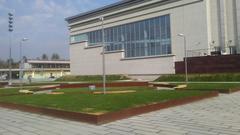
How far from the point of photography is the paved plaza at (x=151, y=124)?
9.30 meters

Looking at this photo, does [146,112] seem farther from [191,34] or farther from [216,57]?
[191,34]

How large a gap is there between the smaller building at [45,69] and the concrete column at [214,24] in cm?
6515

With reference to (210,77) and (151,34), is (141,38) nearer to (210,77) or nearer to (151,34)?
(151,34)

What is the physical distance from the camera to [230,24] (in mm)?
44719

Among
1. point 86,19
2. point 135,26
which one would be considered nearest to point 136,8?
point 135,26

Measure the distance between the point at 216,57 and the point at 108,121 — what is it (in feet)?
102

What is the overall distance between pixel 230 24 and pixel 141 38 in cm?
1633

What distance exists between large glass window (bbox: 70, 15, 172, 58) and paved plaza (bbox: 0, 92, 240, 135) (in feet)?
129

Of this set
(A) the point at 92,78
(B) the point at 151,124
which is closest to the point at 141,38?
(A) the point at 92,78

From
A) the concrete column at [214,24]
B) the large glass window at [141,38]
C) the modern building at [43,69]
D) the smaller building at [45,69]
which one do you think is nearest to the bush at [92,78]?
the large glass window at [141,38]

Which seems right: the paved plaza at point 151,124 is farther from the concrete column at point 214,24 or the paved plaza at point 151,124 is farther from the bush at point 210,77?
the concrete column at point 214,24

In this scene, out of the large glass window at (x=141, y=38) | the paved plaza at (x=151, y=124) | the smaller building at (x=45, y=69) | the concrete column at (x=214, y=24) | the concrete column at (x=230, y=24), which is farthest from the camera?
the smaller building at (x=45, y=69)

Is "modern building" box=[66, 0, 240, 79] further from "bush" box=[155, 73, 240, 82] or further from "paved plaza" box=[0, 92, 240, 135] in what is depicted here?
"paved plaza" box=[0, 92, 240, 135]

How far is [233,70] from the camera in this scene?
3791cm
